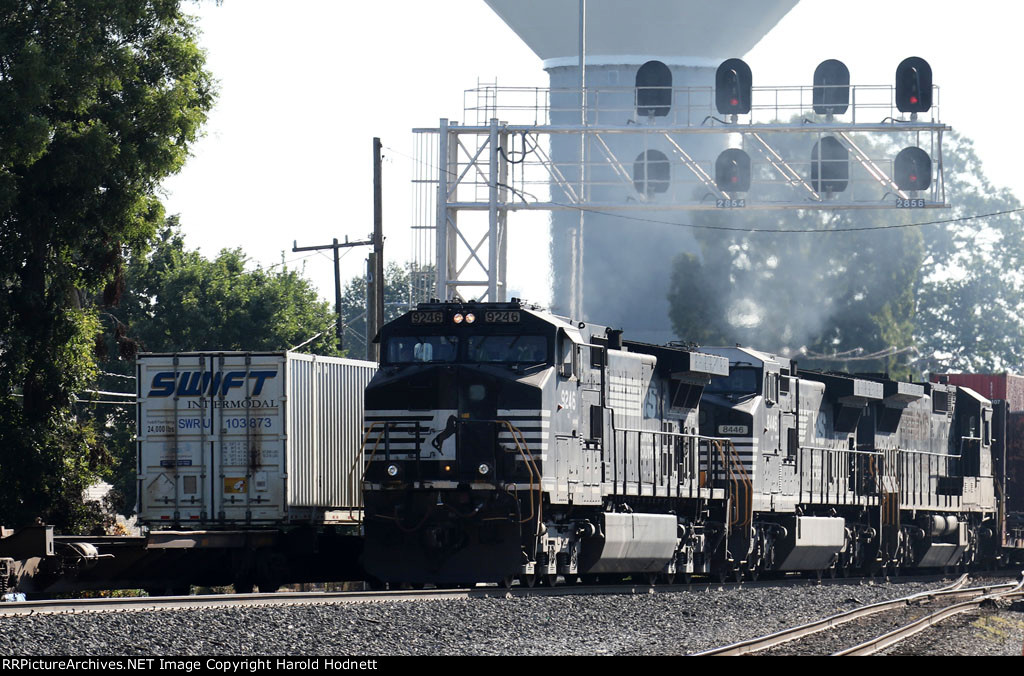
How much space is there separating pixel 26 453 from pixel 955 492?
20.6 m

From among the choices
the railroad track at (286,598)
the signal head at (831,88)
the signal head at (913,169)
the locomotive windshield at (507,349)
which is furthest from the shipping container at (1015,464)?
the locomotive windshield at (507,349)

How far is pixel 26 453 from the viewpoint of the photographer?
86.2ft

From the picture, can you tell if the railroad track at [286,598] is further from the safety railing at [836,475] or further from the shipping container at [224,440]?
the safety railing at [836,475]

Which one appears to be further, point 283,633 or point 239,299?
point 239,299

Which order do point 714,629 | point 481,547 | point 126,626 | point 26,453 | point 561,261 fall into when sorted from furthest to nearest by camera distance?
point 561,261
point 26,453
point 481,547
point 714,629
point 126,626

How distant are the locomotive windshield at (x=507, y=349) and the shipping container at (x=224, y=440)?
2831mm

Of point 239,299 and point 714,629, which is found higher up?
point 239,299

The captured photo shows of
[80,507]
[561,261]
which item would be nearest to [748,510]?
[80,507]

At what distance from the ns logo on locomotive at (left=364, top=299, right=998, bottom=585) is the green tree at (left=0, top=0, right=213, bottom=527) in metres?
6.82

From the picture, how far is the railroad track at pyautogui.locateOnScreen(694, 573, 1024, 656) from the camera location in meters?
16.0

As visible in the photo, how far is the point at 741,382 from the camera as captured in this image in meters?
28.1

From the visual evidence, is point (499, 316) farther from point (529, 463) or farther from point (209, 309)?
point (209, 309)

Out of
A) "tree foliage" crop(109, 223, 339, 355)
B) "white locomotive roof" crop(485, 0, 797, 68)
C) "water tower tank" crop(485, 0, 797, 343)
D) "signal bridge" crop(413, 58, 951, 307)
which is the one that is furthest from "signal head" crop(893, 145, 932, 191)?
"white locomotive roof" crop(485, 0, 797, 68)

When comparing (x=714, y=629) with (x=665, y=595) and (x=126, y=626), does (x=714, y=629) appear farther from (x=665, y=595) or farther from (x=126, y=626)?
(x=126, y=626)
